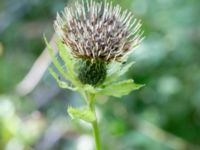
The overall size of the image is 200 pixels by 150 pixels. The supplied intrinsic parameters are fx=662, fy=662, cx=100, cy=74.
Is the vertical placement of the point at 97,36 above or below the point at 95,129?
above

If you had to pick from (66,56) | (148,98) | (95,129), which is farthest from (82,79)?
(148,98)

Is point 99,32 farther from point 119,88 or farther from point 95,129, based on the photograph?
point 95,129

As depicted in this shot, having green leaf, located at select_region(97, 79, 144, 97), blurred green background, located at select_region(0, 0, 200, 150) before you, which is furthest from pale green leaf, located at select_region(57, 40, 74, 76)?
blurred green background, located at select_region(0, 0, 200, 150)

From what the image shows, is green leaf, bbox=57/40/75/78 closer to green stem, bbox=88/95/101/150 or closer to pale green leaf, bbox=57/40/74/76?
pale green leaf, bbox=57/40/74/76

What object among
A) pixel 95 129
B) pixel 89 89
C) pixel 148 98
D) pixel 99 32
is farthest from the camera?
pixel 148 98

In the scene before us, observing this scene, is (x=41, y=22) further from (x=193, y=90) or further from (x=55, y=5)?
(x=193, y=90)

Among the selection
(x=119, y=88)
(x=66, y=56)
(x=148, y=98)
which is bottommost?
(x=119, y=88)
